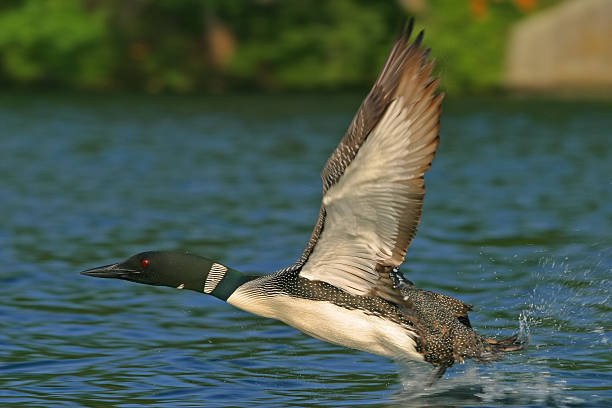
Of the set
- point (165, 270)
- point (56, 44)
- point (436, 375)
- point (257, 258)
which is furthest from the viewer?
point (56, 44)

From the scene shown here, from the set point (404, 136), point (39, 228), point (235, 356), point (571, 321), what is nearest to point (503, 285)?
point (571, 321)

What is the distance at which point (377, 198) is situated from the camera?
5570 mm

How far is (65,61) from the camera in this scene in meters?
34.7

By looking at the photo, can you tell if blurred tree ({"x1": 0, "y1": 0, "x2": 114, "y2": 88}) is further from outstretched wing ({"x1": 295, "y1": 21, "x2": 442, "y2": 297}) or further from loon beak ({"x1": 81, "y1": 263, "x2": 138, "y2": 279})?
outstretched wing ({"x1": 295, "y1": 21, "x2": 442, "y2": 297})

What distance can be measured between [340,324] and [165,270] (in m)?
1.12

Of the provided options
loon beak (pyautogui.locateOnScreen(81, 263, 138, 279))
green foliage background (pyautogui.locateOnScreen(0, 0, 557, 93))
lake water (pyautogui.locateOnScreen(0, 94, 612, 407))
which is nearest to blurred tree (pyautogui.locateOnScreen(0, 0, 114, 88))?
green foliage background (pyautogui.locateOnScreen(0, 0, 557, 93))

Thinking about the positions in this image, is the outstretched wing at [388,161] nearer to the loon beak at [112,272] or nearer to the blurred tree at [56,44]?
the loon beak at [112,272]

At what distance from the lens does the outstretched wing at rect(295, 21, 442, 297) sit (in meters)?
5.36

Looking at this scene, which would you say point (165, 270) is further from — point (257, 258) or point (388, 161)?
point (257, 258)

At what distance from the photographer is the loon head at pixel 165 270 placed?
6488mm

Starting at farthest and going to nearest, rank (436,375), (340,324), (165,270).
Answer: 1. (165,270)
2. (436,375)
3. (340,324)

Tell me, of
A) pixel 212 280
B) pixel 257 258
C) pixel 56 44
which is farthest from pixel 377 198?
pixel 56 44

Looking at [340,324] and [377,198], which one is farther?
[340,324]

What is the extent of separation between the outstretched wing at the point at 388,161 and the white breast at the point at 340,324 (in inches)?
21.0
